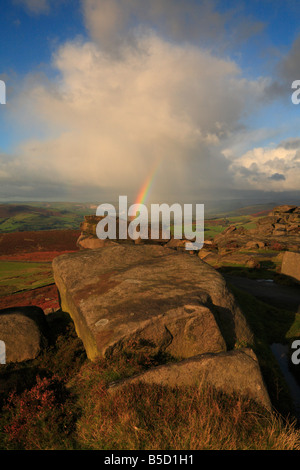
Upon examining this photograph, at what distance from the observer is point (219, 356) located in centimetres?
645

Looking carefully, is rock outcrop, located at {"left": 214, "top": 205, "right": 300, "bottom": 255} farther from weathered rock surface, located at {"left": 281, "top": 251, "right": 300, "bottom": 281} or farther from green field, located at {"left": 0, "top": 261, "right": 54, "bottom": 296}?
green field, located at {"left": 0, "top": 261, "right": 54, "bottom": 296}

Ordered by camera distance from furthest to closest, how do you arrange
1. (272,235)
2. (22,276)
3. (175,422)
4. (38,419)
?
(272,235), (22,276), (38,419), (175,422)

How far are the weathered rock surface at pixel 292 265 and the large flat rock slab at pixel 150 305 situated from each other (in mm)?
18466

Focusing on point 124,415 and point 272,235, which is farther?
point 272,235

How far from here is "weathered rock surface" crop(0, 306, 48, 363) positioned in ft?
27.2

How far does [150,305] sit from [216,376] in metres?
3.25

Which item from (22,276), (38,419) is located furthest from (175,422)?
(22,276)

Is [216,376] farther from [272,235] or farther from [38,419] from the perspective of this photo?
[272,235]

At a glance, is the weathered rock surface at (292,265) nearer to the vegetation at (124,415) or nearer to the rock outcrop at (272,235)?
the rock outcrop at (272,235)

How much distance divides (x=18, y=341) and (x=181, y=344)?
19.7 ft

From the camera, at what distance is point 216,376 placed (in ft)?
19.9

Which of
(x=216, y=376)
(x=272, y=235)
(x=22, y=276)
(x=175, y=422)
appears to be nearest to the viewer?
(x=175, y=422)

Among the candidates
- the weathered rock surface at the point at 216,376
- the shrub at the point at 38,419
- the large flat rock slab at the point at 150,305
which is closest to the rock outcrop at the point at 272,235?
the large flat rock slab at the point at 150,305

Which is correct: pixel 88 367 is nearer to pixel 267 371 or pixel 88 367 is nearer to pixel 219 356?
pixel 219 356
